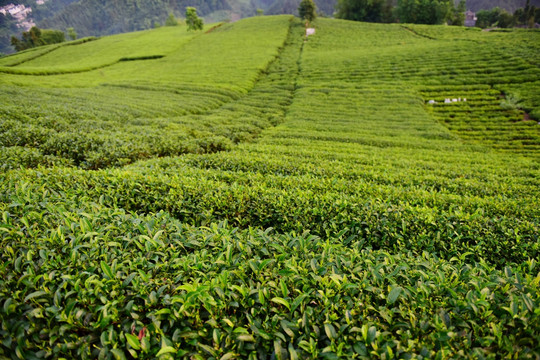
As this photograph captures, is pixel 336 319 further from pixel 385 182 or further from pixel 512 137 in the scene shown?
pixel 512 137

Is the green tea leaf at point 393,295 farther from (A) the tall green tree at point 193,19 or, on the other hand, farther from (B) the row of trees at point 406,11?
(B) the row of trees at point 406,11

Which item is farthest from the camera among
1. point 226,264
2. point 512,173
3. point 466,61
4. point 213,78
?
point 213,78

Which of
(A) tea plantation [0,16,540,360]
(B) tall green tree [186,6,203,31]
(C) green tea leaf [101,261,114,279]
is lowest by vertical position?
(A) tea plantation [0,16,540,360]

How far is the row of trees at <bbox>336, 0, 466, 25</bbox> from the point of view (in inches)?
3002

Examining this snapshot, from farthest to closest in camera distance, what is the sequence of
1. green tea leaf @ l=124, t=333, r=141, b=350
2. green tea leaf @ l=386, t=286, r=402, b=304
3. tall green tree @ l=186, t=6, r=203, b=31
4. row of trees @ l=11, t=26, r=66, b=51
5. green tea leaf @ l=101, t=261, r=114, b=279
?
1. row of trees @ l=11, t=26, r=66, b=51
2. tall green tree @ l=186, t=6, r=203, b=31
3. green tea leaf @ l=101, t=261, r=114, b=279
4. green tea leaf @ l=386, t=286, r=402, b=304
5. green tea leaf @ l=124, t=333, r=141, b=350

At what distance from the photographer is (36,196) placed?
4.36 meters

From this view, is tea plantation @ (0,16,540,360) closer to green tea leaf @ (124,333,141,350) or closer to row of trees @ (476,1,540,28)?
green tea leaf @ (124,333,141,350)

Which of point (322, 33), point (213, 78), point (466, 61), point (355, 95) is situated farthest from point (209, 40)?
point (466, 61)

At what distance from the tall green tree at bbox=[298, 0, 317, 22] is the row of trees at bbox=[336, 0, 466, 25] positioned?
25384mm

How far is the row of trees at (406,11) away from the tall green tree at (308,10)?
83.3 feet

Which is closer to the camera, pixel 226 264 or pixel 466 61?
pixel 226 264

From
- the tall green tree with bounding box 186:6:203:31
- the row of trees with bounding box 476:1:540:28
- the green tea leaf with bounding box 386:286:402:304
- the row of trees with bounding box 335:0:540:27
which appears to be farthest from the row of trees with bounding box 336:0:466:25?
the green tea leaf with bounding box 386:286:402:304

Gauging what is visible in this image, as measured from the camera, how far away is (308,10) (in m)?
71.7

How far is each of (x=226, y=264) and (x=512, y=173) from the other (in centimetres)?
1467
